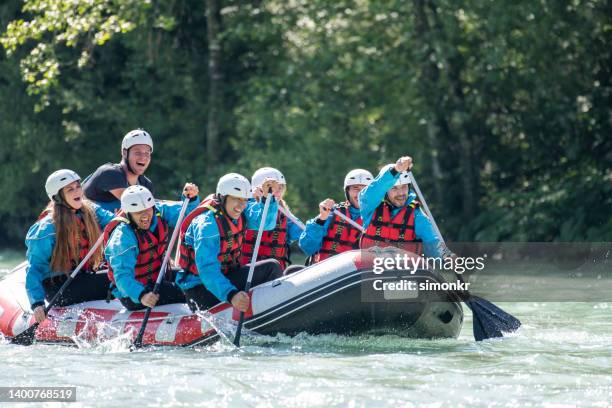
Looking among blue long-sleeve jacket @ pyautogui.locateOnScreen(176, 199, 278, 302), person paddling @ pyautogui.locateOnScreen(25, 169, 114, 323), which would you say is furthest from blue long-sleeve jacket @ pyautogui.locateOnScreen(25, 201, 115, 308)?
blue long-sleeve jacket @ pyautogui.locateOnScreen(176, 199, 278, 302)

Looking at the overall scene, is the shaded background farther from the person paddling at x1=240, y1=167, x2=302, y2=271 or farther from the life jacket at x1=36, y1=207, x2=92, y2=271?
the life jacket at x1=36, y1=207, x2=92, y2=271

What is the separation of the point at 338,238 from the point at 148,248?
5.48 ft

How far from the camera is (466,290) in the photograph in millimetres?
8664

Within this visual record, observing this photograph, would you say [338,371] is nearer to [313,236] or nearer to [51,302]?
[313,236]

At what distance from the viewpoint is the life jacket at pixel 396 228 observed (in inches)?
355

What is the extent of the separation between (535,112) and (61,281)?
29.1 ft

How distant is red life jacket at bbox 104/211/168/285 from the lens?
8.84m

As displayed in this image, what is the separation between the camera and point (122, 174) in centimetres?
991

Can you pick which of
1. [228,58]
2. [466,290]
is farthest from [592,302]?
[228,58]

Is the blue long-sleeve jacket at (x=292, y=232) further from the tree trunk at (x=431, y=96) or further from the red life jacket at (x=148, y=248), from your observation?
the tree trunk at (x=431, y=96)

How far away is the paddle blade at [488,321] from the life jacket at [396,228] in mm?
630

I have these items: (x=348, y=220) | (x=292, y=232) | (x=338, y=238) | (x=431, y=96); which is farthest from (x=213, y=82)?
(x=348, y=220)

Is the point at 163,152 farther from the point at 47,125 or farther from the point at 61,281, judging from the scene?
the point at 61,281

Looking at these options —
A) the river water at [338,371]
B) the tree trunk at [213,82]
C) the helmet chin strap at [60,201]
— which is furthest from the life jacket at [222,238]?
the tree trunk at [213,82]
